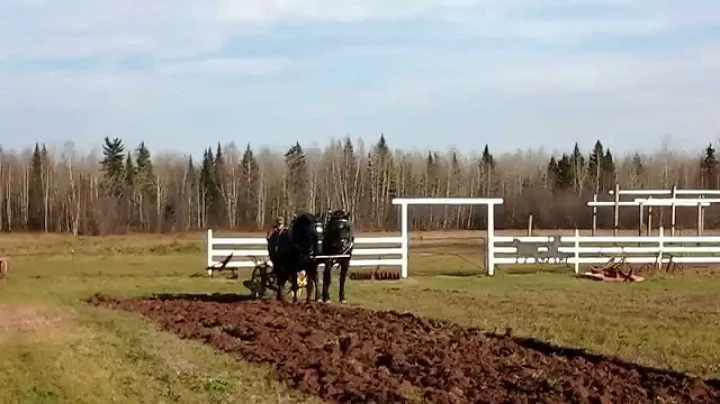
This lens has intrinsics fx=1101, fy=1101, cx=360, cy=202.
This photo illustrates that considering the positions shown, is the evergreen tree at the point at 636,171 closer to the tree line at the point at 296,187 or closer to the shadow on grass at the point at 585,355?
the tree line at the point at 296,187

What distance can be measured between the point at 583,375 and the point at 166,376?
200 inches

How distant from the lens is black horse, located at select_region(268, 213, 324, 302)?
72.6ft

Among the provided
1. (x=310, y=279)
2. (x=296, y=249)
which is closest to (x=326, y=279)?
(x=310, y=279)

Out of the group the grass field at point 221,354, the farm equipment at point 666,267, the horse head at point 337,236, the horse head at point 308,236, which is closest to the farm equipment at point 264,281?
the grass field at point 221,354

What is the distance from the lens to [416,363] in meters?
13.5

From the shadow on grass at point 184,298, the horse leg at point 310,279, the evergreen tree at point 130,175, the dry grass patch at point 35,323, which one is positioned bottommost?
the shadow on grass at point 184,298

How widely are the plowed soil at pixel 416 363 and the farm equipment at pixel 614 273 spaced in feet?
34.9

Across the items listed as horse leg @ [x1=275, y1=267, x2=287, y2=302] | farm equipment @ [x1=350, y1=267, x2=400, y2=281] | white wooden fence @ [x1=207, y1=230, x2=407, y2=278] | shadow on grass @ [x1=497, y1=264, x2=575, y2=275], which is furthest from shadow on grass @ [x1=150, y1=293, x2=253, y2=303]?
shadow on grass @ [x1=497, y1=264, x2=575, y2=275]

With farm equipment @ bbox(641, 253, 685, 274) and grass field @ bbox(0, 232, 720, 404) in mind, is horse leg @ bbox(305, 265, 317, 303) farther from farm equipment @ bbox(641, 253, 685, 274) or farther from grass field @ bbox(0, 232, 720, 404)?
farm equipment @ bbox(641, 253, 685, 274)

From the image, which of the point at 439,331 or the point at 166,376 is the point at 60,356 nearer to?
the point at 166,376

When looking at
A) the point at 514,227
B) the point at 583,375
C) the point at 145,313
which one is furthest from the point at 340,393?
the point at 514,227

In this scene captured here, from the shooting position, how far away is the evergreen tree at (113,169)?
3959 inches

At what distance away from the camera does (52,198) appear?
320 ft

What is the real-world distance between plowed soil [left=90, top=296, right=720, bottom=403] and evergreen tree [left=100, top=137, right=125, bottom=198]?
8275cm
